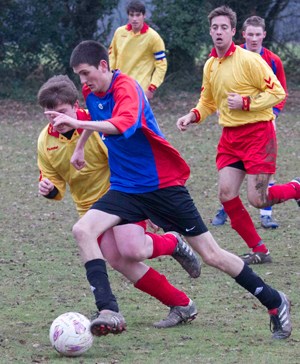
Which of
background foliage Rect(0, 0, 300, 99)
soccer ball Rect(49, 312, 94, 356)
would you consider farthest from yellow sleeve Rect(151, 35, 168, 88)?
background foliage Rect(0, 0, 300, 99)

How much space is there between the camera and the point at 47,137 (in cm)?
446

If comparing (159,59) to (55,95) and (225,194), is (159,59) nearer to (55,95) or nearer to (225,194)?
(225,194)

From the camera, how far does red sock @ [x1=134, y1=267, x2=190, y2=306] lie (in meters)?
4.08

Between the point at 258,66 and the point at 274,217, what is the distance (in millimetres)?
2769

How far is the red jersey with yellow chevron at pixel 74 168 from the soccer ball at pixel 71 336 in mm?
1153

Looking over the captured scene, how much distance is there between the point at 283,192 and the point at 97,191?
194 centimetres

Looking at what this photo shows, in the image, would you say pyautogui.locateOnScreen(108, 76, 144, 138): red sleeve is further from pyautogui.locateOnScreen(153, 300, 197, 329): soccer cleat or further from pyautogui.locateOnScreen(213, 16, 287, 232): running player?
pyautogui.locateOnScreen(213, 16, 287, 232): running player

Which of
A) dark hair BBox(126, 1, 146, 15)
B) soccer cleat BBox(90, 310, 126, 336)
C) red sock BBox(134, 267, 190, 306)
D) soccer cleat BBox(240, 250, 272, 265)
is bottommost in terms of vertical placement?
soccer cleat BBox(240, 250, 272, 265)

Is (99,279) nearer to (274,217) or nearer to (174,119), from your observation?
(274,217)

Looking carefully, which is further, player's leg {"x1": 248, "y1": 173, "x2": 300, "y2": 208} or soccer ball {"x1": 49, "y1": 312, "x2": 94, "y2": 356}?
player's leg {"x1": 248, "y1": 173, "x2": 300, "y2": 208}

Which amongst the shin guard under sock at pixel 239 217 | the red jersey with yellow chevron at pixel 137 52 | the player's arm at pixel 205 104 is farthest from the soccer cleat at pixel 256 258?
the red jersey with yellow chevron at pixel 137 52

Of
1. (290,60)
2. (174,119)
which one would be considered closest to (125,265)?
(174,119)

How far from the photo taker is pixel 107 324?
331 cm

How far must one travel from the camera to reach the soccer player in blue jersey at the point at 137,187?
3.65 metres
